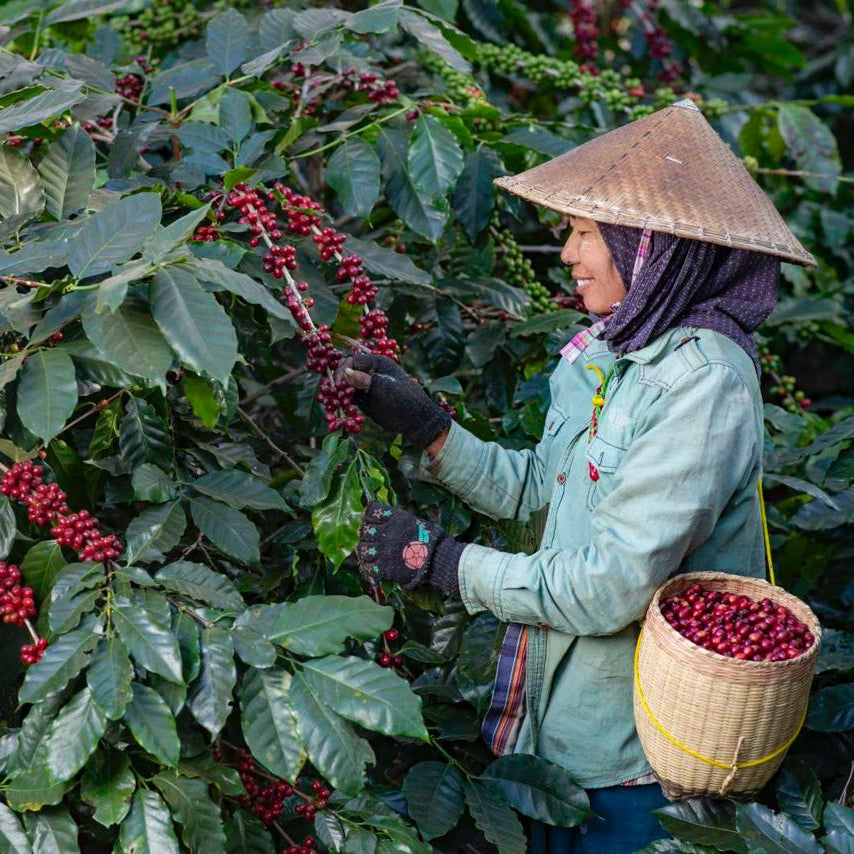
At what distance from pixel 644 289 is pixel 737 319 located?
0.15 m

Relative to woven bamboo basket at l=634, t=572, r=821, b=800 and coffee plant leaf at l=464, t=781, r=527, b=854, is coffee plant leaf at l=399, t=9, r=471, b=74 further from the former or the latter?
coffee plant leaf at l=464, t=781, r=527, b=854

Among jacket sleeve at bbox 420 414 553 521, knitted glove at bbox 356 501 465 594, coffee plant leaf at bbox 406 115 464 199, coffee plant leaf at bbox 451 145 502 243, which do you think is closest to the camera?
knitted glove at bbox 356 501 465 594

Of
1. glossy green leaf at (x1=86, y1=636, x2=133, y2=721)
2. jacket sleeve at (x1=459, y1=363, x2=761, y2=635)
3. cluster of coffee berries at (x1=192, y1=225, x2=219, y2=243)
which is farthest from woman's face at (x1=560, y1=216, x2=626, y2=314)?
glossy green leaf at (x1=86, y1=636, x2=133, y2=721)

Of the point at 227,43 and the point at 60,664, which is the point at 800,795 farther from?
the point at 227,43

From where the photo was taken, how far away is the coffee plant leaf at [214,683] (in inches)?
57.7

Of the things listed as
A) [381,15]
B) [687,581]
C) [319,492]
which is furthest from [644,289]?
[381,15]

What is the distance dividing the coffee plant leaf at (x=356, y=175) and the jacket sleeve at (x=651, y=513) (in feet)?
2.37

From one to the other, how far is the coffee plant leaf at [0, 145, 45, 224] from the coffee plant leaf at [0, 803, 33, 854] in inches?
35.3

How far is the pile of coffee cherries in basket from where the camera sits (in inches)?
59.8

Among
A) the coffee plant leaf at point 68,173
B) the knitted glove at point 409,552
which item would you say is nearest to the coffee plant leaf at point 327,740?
the knitted glove at point 409,552

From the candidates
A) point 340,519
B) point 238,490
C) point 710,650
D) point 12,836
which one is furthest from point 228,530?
point 710,650

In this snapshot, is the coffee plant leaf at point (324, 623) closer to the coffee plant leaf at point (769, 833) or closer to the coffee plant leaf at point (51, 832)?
the coffee plant leaf at point (51, 832)

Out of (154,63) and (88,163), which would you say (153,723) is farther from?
(154,63)

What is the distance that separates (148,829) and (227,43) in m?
1.52
